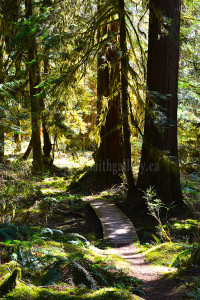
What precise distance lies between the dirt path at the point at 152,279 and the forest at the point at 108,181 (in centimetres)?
2

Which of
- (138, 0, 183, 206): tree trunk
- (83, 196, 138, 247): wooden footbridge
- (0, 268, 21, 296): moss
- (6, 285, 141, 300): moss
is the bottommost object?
(83, 196, 138, 247): wooden footbridge

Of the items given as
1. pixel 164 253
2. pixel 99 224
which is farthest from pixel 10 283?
pixel 99 224

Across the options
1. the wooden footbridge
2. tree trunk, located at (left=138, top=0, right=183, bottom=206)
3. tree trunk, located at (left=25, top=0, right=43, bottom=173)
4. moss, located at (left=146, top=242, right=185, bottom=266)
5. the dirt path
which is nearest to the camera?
the dirt path

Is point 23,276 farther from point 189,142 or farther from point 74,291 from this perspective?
point 189,142

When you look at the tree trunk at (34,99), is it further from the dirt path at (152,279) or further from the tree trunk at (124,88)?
the dirt path at (152,279)

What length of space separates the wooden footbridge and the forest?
0.09ft

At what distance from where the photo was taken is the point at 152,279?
4.35 metres

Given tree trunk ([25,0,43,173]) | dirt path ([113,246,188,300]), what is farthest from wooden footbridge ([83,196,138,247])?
tree trunk ([25,0,43,173])

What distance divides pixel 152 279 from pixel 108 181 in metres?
7.98

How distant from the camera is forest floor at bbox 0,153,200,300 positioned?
12.7 feet

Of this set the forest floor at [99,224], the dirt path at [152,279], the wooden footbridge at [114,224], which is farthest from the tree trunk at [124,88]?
the dirt path at [152,279]

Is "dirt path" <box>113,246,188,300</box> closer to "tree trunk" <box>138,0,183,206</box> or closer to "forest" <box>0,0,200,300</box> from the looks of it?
"forest" <box>0,0,200,300</box>

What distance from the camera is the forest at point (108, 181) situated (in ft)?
10.5

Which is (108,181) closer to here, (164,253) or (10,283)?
(164,253)
